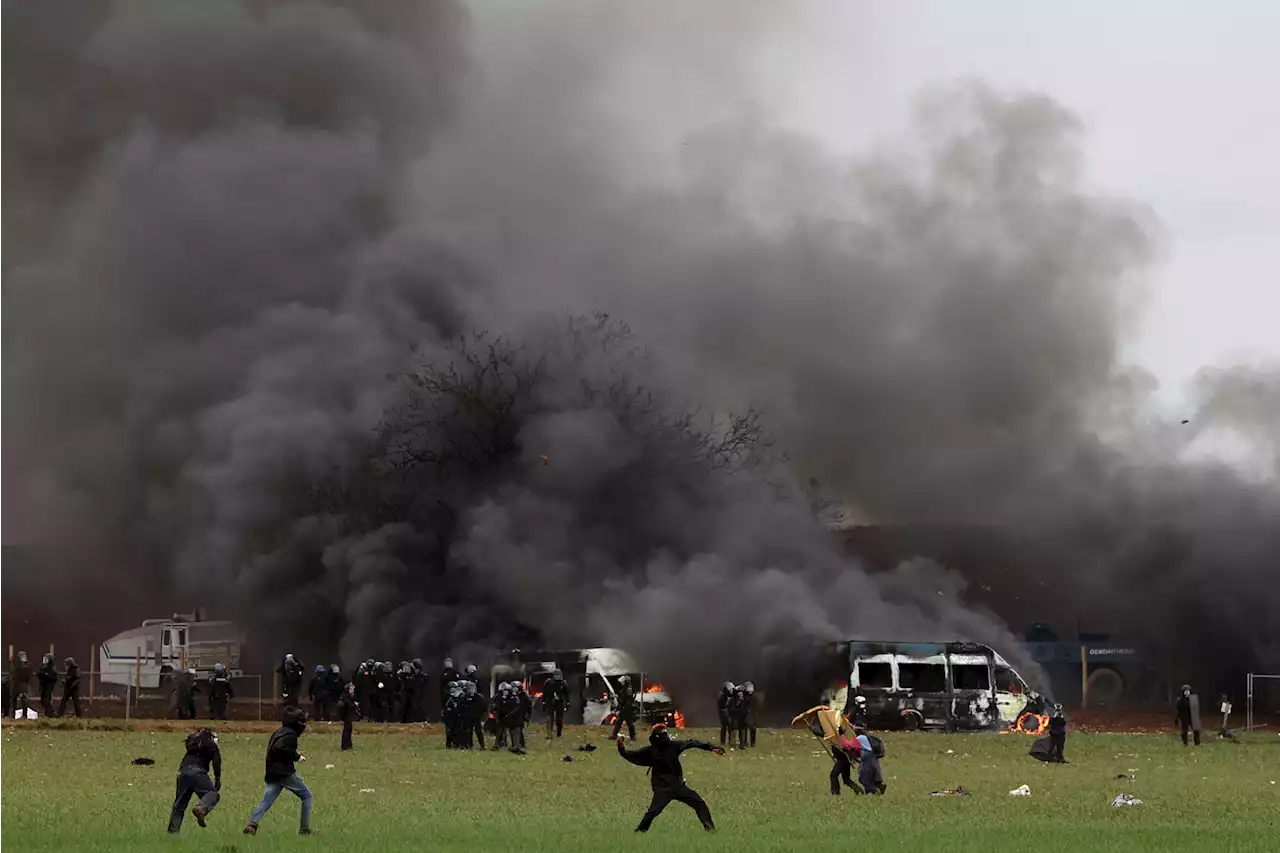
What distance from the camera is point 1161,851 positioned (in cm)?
2094

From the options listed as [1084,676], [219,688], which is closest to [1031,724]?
[1084,676]

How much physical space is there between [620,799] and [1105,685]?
41.2 m

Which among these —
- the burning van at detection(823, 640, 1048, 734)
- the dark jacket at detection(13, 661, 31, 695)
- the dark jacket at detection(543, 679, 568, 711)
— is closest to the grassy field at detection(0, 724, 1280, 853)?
the dark jacket at detection(543, 679, 568, 711)

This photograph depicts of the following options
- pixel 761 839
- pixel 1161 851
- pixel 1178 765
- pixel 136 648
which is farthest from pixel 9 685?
pixel 1161 851

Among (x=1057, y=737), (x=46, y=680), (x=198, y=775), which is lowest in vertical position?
(x=198, y=775)

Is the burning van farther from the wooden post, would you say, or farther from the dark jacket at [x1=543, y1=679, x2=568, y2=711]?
the wooden post

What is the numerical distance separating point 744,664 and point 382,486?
63.4 feet

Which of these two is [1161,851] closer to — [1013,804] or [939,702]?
[1013,804]

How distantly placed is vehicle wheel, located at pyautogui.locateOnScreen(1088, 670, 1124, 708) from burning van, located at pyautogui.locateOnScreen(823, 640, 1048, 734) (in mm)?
17106

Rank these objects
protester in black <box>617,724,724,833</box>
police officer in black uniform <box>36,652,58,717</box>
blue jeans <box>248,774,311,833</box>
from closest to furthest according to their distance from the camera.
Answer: blue jeans <box>248,774,311,833</box>, protester in black <box>617,724,724,833</box>, police officer in black uniform <box>36,652,58,717</box>

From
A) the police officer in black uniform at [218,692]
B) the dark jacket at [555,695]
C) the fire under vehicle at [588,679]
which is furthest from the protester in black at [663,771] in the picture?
the police officer in black uniform at [218,692]

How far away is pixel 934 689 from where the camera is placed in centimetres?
4912

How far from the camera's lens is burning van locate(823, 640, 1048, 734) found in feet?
159

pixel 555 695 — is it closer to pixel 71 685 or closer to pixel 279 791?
pixel 71 685
